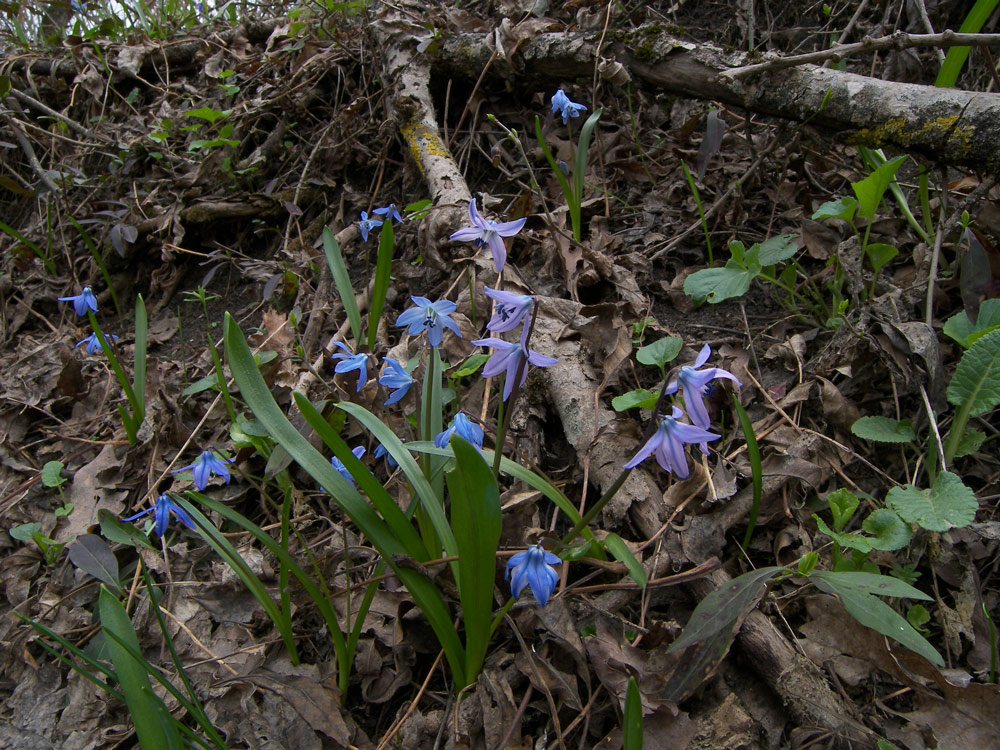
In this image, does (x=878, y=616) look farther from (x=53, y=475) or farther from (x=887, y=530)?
(x=53, y=475)

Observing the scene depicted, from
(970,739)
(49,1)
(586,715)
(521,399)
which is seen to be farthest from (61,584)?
(49,1)

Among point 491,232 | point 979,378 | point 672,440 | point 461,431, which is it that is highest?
point 491,232

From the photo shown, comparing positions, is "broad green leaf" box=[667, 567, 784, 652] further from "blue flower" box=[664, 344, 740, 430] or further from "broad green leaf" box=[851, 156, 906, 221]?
"broad green leaf" box=[851, 156, 906, 221]

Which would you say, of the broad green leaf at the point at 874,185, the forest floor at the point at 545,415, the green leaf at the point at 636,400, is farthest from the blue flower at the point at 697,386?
the broad green leaf at the point at 874,185

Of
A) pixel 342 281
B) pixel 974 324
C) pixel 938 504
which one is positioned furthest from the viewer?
pixel 342 281

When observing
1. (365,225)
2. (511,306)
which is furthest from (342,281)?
(511,306)

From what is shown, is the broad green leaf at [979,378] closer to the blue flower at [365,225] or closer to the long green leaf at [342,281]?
the long green leaf at [342,281]
